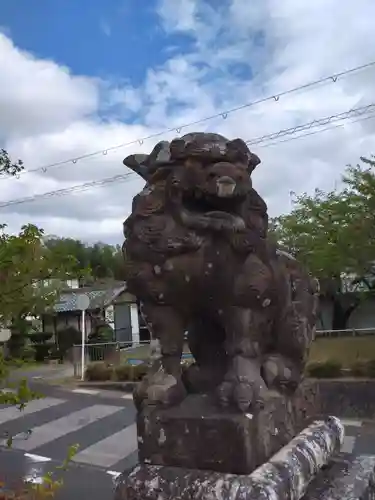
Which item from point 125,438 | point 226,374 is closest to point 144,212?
point 226,374

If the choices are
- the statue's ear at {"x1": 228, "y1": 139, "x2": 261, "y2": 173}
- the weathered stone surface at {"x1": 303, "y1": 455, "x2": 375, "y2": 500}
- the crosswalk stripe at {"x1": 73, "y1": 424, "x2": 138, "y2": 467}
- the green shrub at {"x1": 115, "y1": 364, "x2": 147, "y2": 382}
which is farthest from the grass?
the statue's ear at {"x1": 228, "y1": 139, "x2": 261, "y2": 173}

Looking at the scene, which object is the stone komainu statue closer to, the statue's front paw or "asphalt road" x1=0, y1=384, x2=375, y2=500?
the statue's front paw

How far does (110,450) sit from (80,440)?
0.68 meters

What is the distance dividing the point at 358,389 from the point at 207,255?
737 cm

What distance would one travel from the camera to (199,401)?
61.9 inches

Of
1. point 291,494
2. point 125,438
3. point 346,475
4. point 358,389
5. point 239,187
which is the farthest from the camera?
point 358,389

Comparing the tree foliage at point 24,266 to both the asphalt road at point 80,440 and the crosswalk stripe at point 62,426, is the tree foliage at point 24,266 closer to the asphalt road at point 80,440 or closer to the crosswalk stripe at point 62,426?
the asphalt road at point 80,440

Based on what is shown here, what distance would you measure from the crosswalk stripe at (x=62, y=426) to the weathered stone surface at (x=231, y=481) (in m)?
5.22

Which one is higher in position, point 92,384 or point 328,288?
point 328,288

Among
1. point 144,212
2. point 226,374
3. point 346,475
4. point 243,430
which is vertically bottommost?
point 346,475

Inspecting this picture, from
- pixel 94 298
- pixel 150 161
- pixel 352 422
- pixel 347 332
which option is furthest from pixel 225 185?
pixel 94 298

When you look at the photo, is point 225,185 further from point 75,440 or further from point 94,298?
point 94,298

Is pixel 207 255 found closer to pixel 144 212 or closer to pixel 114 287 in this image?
pixel 144 212

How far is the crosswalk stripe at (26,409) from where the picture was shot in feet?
25.5
